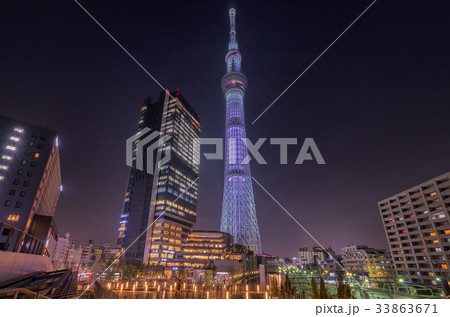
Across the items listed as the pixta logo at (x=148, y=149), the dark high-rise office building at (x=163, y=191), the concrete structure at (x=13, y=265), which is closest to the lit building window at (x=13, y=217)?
the concrete structure at (x=13, y=265)

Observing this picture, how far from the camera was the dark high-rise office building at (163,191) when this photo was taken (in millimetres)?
73812

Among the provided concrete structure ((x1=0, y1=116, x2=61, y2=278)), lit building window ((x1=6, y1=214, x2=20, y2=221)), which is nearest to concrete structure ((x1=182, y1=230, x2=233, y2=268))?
concrete structure ((x1=0, y1=116, x2=61, y2=278))

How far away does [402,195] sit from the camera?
5884 centimetres

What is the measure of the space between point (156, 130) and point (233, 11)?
64651mm

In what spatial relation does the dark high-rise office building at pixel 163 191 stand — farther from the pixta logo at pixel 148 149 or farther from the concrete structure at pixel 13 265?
the concrete structure at pixel 13 265

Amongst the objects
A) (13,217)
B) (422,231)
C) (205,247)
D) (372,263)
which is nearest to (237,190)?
(205,247)

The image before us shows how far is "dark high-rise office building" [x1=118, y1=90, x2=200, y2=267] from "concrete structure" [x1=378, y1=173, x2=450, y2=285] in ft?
209

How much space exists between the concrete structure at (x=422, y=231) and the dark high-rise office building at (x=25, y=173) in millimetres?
75399

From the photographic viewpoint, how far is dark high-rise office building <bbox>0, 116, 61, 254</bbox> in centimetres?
3822

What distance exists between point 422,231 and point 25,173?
84852 mm

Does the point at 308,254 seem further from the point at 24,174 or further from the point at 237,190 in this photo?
the point at 24,174

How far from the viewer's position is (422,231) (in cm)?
5194
